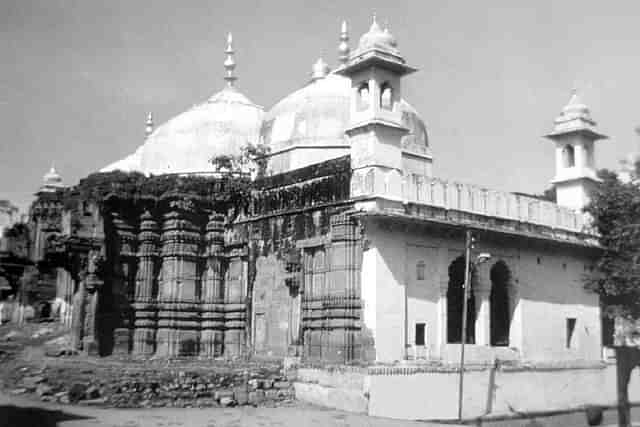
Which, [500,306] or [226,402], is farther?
[500,306]

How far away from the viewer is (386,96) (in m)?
22.1

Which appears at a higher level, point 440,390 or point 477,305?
point 477,305

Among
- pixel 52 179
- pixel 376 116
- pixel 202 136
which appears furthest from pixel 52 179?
pixel 376 116

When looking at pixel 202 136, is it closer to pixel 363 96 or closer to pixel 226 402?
pixel 363 96

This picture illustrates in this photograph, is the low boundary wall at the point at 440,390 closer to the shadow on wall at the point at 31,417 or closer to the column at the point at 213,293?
the column at the point at 213,293

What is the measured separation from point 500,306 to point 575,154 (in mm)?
7222

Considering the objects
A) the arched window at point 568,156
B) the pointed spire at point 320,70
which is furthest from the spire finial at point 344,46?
the arched window at point 568,156

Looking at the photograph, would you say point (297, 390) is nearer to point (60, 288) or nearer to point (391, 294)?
point (391, 294)

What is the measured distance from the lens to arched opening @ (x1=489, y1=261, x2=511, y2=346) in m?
24.7

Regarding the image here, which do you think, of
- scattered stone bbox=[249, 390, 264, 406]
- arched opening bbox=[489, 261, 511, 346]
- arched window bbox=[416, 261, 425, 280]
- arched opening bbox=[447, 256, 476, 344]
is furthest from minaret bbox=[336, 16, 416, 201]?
scattered stone bbox=[249, 390, 264, 406]

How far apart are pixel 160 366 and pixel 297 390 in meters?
4.32

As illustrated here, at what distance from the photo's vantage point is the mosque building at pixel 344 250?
2095 cm

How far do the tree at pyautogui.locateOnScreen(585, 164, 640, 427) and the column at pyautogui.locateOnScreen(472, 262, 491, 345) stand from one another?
4.85m

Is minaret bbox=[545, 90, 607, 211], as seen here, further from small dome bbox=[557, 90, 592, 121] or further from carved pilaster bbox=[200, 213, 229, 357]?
carved pilaster bbox=[200, 213, 229, 357]
